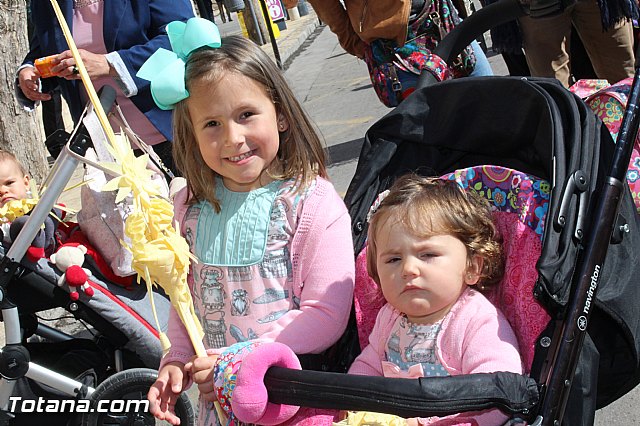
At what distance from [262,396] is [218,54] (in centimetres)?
95

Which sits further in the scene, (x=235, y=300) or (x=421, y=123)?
(x=421, y=123)

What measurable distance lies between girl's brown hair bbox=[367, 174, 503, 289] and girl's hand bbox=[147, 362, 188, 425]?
0.55 m

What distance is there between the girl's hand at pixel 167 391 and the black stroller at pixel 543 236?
44 cm

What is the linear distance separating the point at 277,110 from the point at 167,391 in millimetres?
793

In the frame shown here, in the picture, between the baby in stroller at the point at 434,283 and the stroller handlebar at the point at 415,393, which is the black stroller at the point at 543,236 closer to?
the stroller handlebar at the point at 415,393

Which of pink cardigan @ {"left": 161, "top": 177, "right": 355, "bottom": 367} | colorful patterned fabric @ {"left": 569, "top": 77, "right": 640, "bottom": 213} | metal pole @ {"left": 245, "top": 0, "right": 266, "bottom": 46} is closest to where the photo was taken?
pink cardigan @ {"left": 161, "top": 177, "right": 355, "bottom": 367}

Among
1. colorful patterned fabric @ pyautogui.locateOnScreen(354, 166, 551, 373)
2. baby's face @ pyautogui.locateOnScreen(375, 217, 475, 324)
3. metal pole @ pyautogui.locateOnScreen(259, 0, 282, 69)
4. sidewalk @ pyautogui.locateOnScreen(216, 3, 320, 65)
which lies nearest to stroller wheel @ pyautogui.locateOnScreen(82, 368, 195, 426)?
colorful patterned fabric @ pyautogui.locateOnScreen(354, 166, 551, 373)

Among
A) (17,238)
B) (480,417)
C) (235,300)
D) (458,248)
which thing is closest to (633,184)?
(458,248)

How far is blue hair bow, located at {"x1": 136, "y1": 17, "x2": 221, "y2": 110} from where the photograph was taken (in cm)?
226

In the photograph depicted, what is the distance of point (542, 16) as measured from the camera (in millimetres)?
2654

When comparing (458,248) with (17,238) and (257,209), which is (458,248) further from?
(17,238)

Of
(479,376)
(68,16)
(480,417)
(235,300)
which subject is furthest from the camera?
(68,16)

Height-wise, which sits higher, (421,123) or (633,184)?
(421,123)

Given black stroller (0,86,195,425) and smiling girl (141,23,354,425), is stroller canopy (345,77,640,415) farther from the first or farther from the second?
black stroller (0,86,195,425)
